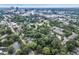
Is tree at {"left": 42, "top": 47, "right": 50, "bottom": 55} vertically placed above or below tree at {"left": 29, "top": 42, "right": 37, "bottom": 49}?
below

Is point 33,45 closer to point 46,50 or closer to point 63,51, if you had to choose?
point 46,50

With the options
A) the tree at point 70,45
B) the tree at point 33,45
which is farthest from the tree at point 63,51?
the tree at point 33,45

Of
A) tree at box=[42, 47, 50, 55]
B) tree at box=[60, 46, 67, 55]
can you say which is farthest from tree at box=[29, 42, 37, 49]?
tree at box=[60, 46, 67, 55]

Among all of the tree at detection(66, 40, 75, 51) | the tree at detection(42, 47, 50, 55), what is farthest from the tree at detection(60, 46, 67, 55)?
the tree at detection(42, 47, 50, 55)

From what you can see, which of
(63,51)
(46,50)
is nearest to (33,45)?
(46,50)

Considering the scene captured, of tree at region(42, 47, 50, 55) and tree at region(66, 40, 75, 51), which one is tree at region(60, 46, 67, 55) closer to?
tree at region(66, 40, 75, 51)

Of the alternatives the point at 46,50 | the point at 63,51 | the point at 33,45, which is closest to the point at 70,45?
the point at 63,51

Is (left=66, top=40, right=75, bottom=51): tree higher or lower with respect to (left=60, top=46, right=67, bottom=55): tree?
higher

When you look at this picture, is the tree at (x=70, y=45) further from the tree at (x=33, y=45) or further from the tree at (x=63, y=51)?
the tree at (x=33, y=45)

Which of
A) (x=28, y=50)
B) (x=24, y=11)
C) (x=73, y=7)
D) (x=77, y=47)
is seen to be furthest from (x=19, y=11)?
(x=77, y=47)
